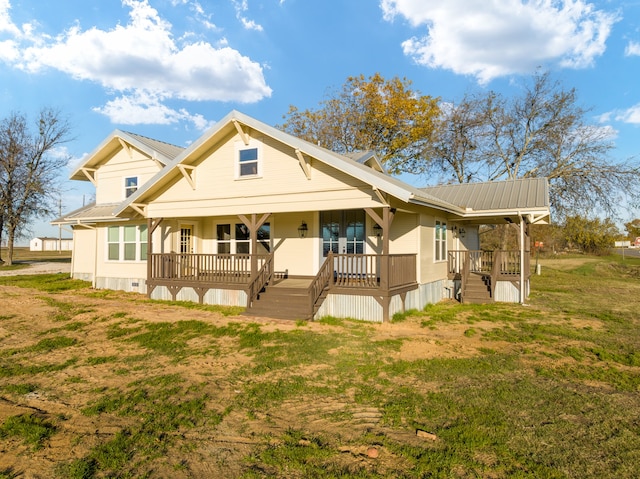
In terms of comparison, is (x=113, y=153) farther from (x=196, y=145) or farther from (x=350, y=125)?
(x=350, y=125)

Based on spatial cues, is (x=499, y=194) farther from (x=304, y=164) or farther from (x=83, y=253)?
(x=83, y=253)

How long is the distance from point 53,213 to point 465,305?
1342 inches

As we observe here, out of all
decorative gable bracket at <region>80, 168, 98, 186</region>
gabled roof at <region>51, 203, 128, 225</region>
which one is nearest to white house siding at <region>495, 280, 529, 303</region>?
gabled roof at <region>51, 203, 128, 225</region>

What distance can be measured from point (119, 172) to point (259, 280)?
32.9 feet

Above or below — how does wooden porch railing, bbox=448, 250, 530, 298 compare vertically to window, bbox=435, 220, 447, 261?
below

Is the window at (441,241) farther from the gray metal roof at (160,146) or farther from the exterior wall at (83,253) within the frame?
the exterior wall at (83,253)

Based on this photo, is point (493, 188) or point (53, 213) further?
point (53, 213)

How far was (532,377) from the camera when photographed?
18.7ft

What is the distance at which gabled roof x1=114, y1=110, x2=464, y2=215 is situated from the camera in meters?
9.76

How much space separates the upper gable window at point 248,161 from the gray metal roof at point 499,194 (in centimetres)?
817

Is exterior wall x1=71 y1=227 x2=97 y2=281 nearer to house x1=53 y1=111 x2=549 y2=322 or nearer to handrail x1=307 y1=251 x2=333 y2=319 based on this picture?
house x1=53 y1=111 x2=549 y2=322

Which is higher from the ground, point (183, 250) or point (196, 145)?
point (196, 145)

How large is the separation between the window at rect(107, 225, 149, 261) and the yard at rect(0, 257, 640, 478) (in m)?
6.26

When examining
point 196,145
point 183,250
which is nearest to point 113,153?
point 183,250
